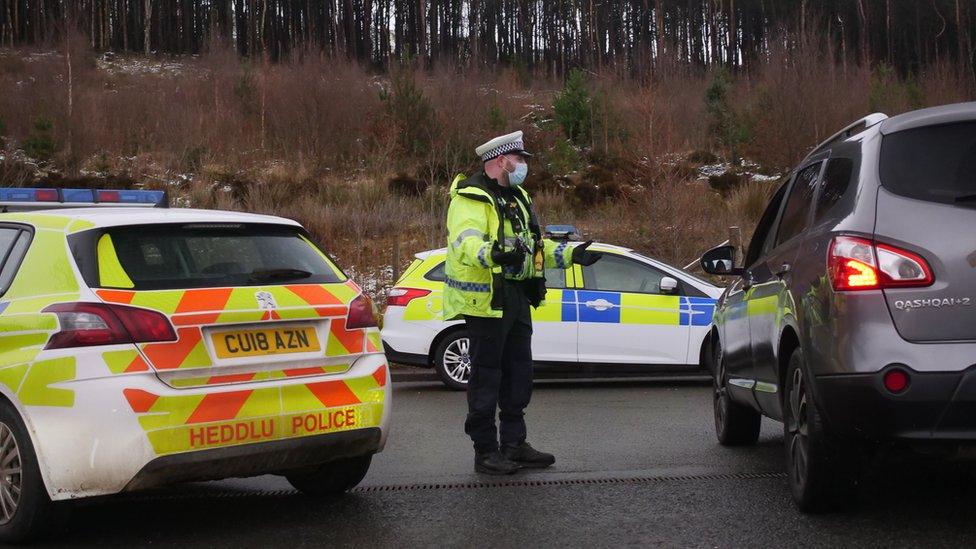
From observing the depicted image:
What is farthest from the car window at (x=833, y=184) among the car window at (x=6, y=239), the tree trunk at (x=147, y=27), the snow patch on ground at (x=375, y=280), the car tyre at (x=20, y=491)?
the tree trunk at (x=147, y=27)

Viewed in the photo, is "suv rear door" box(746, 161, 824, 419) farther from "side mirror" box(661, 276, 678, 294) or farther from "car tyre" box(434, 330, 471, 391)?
"car tyre" box(434, 330, 471, 391)

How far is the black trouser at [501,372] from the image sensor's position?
676 cm

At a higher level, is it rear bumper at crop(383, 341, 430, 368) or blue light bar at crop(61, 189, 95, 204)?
blue light bar at crop(61, 189, 95, 204)

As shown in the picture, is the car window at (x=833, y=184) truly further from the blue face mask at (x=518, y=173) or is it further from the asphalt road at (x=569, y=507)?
the blue face mask at (x=518, y=173)

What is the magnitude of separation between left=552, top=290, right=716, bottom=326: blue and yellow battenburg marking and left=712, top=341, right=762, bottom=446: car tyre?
4250 millimetres

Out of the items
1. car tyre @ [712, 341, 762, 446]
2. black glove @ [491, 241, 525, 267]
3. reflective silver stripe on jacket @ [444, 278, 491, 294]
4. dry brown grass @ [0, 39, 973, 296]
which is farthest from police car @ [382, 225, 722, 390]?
dry brown grass @ [0, 39, 973, 296]

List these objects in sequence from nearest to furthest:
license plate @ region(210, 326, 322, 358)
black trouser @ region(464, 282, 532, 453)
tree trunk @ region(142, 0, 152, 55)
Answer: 1. license plate @ region(210, 326, 322, 358)
2. black trouser @ region(464, 282, 532, 453)
3. tree trunk @ region(142, 0, 152, 55)

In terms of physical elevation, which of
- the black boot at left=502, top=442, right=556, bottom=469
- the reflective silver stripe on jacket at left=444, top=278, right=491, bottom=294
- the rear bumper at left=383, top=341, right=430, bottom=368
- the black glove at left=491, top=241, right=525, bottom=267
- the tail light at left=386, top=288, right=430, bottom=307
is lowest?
the rear bumper at left=383, top=341, right=430, bottom=368

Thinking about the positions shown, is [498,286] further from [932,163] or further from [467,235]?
[932,163]

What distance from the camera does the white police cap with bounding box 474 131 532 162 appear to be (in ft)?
22.6

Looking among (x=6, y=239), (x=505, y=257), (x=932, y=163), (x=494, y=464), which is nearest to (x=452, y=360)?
(x=494, y=464)

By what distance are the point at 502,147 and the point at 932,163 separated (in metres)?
2.79

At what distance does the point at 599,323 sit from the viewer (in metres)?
12.2

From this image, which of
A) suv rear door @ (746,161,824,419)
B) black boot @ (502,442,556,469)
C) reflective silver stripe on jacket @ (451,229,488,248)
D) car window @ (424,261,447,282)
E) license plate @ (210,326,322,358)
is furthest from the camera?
car window @ (424,261,447,282)
